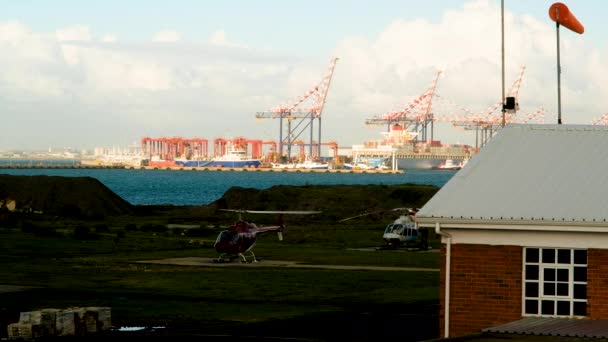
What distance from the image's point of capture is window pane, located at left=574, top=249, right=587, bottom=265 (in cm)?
2252

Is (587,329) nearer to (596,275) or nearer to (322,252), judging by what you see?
(596,275)

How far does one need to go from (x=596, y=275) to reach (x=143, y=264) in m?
25.7

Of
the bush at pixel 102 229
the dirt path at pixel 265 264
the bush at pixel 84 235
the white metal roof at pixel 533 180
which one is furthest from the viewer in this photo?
the bush at pixel 102 229

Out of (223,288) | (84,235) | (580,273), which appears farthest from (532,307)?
(84,235)

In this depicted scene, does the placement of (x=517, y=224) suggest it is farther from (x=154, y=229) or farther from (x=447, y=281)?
(x=154, y=229)

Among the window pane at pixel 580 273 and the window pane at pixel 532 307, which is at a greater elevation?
the window pane at pixel 580 273

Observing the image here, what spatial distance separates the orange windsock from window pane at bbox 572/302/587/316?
22.1 feet

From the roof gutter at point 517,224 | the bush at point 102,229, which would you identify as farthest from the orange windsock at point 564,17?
the bush at point 102,229

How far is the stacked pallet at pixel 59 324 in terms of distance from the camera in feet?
82.1

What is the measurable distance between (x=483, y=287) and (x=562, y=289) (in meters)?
1.40

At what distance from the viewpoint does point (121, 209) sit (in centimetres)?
9450

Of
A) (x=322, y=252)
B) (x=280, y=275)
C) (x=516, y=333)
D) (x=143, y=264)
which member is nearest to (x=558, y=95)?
(x=516, y=333)

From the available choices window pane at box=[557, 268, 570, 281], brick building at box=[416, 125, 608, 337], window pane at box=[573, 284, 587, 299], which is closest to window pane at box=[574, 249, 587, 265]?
brick building at box=[416, 125, 608, 337]

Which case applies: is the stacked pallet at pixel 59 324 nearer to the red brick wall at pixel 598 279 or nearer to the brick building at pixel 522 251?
the brick building at pixel 522 251
